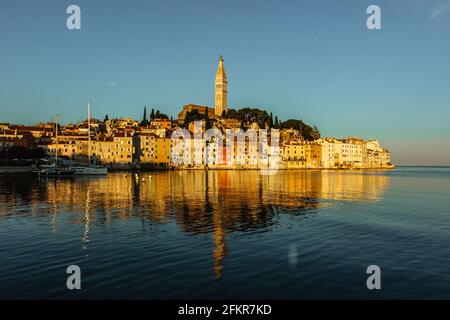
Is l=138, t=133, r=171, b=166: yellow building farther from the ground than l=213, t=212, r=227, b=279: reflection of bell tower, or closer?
farther from the ground

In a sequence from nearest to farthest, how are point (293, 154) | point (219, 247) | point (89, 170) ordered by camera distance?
point (219, 247) < point (89, 170) < point (293, 154)

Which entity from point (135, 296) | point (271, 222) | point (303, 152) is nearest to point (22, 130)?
point (303, 152)

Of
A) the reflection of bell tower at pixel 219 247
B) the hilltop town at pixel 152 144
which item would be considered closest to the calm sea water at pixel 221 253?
the reflection of bell tower at pixel 219 247

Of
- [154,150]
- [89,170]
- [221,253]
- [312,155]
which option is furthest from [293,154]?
[221,253]

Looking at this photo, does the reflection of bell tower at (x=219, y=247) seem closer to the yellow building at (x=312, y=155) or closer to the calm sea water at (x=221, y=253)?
the calm sea water at (x=221, y=253)

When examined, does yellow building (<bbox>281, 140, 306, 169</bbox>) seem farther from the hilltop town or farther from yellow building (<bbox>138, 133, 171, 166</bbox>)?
yellow building (<bbox>138, 133, 171, 166</bbox>)

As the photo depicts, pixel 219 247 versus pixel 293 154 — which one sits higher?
pixel 293 154

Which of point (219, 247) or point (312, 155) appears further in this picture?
point (312, 155)

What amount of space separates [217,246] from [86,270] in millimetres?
6738

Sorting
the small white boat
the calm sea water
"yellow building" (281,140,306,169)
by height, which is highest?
"yellow building" (281,140,306,169)

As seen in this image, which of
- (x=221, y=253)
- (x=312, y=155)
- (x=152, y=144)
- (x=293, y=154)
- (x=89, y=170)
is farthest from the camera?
(x=312, y=155)

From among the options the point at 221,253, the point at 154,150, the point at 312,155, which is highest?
the point at 154,150

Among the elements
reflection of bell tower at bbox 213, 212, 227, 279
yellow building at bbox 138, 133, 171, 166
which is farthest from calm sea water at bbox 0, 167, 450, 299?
yellow building at bbox 138, 133, 171, 166

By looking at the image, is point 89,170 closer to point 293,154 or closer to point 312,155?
point 293,154
